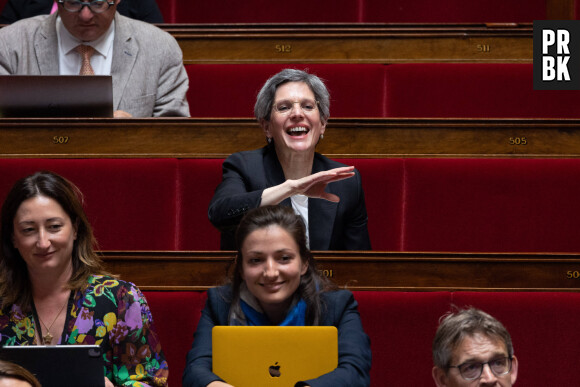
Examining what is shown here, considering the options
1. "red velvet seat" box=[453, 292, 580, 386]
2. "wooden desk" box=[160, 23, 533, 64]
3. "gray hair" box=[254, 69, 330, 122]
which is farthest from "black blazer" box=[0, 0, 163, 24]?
"red velvet seat" box=[453, 292, 580, 386]

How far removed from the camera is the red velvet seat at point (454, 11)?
→ 46.8 inches

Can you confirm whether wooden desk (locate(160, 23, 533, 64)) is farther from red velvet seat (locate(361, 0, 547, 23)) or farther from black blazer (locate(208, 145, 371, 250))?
black blazer (locate(208, 145, 371, 250))

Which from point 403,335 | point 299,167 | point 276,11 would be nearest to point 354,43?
point 276,11

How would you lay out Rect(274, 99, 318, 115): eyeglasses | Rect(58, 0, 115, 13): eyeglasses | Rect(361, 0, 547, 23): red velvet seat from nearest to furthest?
Rect(274, 99, 318, 115): eyeglasses < Rect(58, 0, 115, 13): eyeglasses < Rect(361, 0, 547, 23): red velvet seat

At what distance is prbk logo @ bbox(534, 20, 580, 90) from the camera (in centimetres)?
98

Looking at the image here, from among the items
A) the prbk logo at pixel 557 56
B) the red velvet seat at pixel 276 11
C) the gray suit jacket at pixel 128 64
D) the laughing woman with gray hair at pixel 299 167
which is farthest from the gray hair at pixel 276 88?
the red velvet seat at pixel 276 11

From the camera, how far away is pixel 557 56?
0.99 metres

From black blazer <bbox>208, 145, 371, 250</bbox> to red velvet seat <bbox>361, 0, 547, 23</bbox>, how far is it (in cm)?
53

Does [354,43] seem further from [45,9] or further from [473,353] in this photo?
[473,353]

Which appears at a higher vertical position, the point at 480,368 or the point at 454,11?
the point at 454,11

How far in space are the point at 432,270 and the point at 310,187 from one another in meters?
0.10

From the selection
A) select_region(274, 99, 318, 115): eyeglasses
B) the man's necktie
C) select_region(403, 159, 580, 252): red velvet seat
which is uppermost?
the man's necktie

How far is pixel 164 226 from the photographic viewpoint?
0.79 meters

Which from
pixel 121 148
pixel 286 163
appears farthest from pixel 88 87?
pixel 286 163
